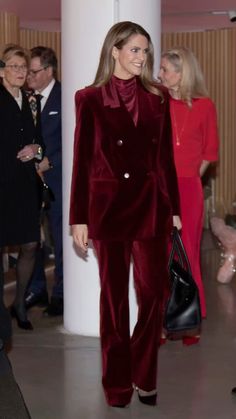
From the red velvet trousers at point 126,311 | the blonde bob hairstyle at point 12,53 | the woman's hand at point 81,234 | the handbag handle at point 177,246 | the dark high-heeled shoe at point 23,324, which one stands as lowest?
the dark high-heeled shoe at point 23,324

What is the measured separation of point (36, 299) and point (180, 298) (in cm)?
231

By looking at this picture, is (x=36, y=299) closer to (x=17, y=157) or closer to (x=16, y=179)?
(x=16, y=179)

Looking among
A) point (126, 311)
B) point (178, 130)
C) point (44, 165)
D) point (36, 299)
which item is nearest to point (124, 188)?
point (126, 311)

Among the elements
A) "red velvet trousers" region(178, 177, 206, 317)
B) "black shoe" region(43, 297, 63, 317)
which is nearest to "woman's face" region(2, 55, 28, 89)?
"red velvet trousers" region(178, 177, 206, 317)

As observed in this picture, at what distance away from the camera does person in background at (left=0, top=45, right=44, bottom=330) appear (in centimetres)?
518

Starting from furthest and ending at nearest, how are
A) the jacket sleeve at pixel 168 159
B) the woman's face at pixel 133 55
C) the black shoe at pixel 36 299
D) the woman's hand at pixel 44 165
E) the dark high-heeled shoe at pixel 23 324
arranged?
the black shoe at pixel 36 299 < the woman's hand at pixel 44 165 < the dark high-heeled shoe at pixel 23 324 < the jacket sleeve at pixel 168 159 < the woman's face at pixel 133 55

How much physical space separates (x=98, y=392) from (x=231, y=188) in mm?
6585

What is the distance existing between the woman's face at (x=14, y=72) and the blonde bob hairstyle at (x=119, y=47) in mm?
1403

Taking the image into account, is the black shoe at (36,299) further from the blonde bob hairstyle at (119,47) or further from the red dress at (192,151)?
the blonde bob hairstyle at (119,47)

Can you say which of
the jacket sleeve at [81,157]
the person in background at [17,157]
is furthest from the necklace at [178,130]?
the jacket sleeve at [81,157]

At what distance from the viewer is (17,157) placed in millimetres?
5234

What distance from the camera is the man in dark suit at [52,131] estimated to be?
19.2 feet

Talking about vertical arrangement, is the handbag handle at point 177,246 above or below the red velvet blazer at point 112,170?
below

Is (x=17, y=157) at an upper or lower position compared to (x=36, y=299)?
upper
